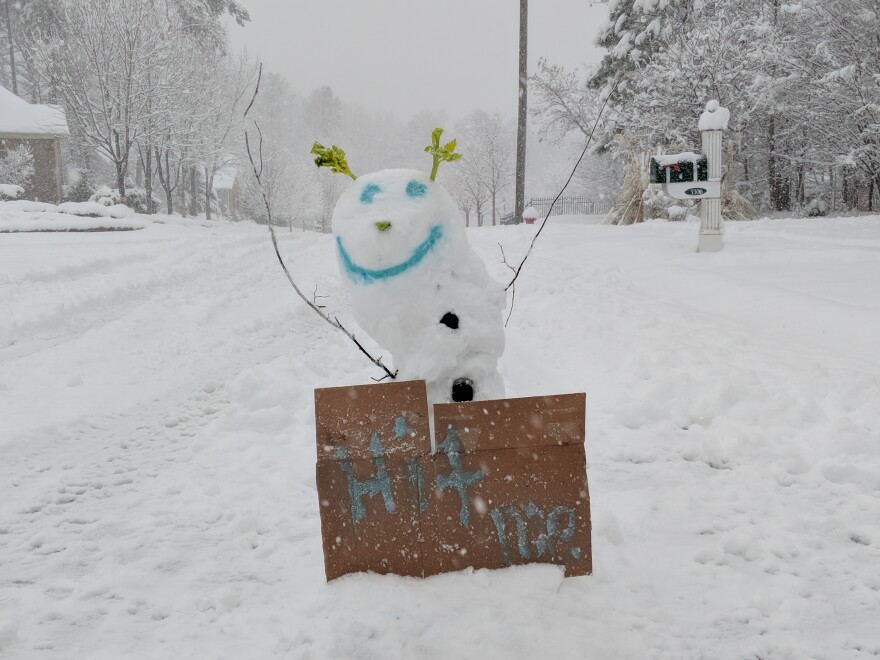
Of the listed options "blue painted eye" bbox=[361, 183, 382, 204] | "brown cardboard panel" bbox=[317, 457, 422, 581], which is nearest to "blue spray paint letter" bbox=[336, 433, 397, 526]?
"brown cardboard panel" bbox=[317, 457, 422, 581]

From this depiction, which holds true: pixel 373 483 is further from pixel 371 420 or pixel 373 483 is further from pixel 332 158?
pixel 332 158

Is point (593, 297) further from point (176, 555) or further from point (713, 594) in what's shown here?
point (176, 555)

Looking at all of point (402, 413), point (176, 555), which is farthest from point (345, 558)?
point (176, 555)

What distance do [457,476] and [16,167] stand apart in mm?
29965

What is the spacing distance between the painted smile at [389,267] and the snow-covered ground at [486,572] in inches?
42.7

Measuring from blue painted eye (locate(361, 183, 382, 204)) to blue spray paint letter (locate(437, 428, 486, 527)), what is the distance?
921mm

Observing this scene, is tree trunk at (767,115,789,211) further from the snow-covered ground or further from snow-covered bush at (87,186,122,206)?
snow-covered bush at (87,186,122,206)

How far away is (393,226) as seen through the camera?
2191mm

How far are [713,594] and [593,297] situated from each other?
488 cm

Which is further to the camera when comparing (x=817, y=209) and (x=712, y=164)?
(x=817, y=209)

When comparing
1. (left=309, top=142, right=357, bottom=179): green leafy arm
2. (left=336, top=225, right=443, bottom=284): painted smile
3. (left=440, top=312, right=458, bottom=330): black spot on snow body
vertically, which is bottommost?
(left=440, top=312, right=458, bottom=330): black spot on snow body

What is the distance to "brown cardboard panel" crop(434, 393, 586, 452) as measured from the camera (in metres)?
2.06

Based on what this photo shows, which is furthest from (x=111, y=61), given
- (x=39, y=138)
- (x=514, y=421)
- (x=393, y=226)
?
(x=514, y=421)

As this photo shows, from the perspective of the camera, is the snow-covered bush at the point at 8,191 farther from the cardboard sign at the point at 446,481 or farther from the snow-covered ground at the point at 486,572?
the cardboard sign at the point at 446,481
